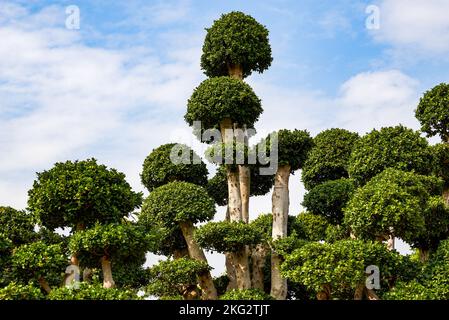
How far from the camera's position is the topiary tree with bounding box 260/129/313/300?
A: 24.4m

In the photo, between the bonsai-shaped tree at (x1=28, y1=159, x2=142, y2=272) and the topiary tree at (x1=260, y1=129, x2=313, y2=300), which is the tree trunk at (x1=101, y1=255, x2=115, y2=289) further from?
the topiary tree at (x1=260, y1=129, x2=313, y2=300)

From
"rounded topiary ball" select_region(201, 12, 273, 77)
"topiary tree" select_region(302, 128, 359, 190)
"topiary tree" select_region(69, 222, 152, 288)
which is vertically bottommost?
"topiary tree" select_region(69, 222, 152, 288)

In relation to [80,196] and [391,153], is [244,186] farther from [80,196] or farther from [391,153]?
[80,196]

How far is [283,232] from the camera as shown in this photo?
24.3 metres

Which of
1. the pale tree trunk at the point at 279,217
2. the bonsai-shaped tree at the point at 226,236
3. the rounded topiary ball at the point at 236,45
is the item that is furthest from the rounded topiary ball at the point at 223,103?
the bonsai-shaped tree at the point at 226,236

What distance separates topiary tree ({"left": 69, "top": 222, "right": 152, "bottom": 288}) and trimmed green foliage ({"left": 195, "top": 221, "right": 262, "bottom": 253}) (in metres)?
2.27

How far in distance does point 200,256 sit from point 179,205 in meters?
2.25

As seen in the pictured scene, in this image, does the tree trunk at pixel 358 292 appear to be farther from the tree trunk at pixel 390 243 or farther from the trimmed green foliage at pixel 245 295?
the trimmed green foliage at pixel 245 295

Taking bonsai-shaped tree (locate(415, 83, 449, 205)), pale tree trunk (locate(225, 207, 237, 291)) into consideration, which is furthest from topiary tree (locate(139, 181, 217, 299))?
bonsai-shaped tree (locate(415, 83, 449, 205))

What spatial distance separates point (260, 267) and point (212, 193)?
425 cm

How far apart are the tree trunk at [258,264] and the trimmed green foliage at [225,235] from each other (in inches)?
102

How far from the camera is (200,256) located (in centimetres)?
2433

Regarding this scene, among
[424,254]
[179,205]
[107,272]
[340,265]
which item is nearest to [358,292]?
[340,265]
